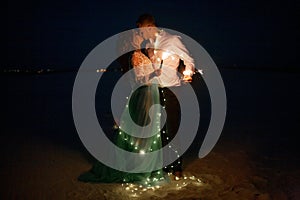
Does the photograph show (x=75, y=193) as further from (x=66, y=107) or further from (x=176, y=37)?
(x=66, y=107)

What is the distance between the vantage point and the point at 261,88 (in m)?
10.9

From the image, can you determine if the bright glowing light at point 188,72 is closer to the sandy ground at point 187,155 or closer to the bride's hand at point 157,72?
the bride's hand at point 157,72

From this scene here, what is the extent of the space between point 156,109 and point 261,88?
5.91 metres

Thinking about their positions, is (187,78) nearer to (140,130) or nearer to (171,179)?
(140,130)

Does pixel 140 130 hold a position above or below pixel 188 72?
below

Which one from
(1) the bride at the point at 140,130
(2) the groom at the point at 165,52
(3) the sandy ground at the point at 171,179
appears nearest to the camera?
(3) the sandy ground at the point at 171,179

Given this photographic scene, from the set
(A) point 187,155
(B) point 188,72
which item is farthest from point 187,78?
(A) point 187,155

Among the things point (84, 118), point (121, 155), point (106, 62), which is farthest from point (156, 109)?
point (106, 62)

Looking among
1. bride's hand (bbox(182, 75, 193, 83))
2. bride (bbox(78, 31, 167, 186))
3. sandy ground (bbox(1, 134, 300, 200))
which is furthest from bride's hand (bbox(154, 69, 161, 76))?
sandy ground (bbox(1, 134, 300, 200))

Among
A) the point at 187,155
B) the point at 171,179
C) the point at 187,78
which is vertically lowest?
the point at 171,179

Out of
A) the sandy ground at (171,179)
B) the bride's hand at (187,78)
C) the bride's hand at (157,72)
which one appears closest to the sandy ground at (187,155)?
the sandy ground at (171,179)

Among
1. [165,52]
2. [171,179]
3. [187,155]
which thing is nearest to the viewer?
[165,52]

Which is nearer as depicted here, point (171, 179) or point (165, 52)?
point (165, 52)

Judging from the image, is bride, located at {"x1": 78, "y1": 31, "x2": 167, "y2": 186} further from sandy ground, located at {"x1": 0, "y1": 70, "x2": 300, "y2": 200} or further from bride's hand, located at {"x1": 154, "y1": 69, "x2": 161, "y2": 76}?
sandy ground, located at {"x1": 0, "y1": 70, "x2": 300, "y2": 200}
